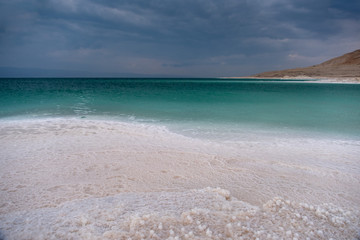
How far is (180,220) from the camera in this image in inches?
142

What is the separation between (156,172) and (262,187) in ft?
8.39

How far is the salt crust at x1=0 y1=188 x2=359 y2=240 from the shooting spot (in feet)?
10.9

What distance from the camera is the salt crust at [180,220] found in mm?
3309

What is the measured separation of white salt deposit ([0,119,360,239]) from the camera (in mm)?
3447

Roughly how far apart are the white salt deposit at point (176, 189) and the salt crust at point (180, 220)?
0.02 metres

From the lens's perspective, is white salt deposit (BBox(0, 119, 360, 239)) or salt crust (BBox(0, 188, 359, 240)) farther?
white salt deposit (BBox(0, 119, 360, 239))

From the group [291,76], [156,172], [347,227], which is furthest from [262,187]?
[291,76]

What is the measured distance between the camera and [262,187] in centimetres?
494

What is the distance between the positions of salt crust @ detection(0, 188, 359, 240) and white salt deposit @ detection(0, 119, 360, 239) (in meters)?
0.02

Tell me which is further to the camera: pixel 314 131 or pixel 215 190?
pixel 314 131

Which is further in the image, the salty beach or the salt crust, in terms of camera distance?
the salty beach

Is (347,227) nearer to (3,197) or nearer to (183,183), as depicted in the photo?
(183,183)

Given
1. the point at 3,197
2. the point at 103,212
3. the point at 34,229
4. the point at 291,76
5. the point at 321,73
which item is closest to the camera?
the point at 34,229

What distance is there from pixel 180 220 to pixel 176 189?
1.19 meters
